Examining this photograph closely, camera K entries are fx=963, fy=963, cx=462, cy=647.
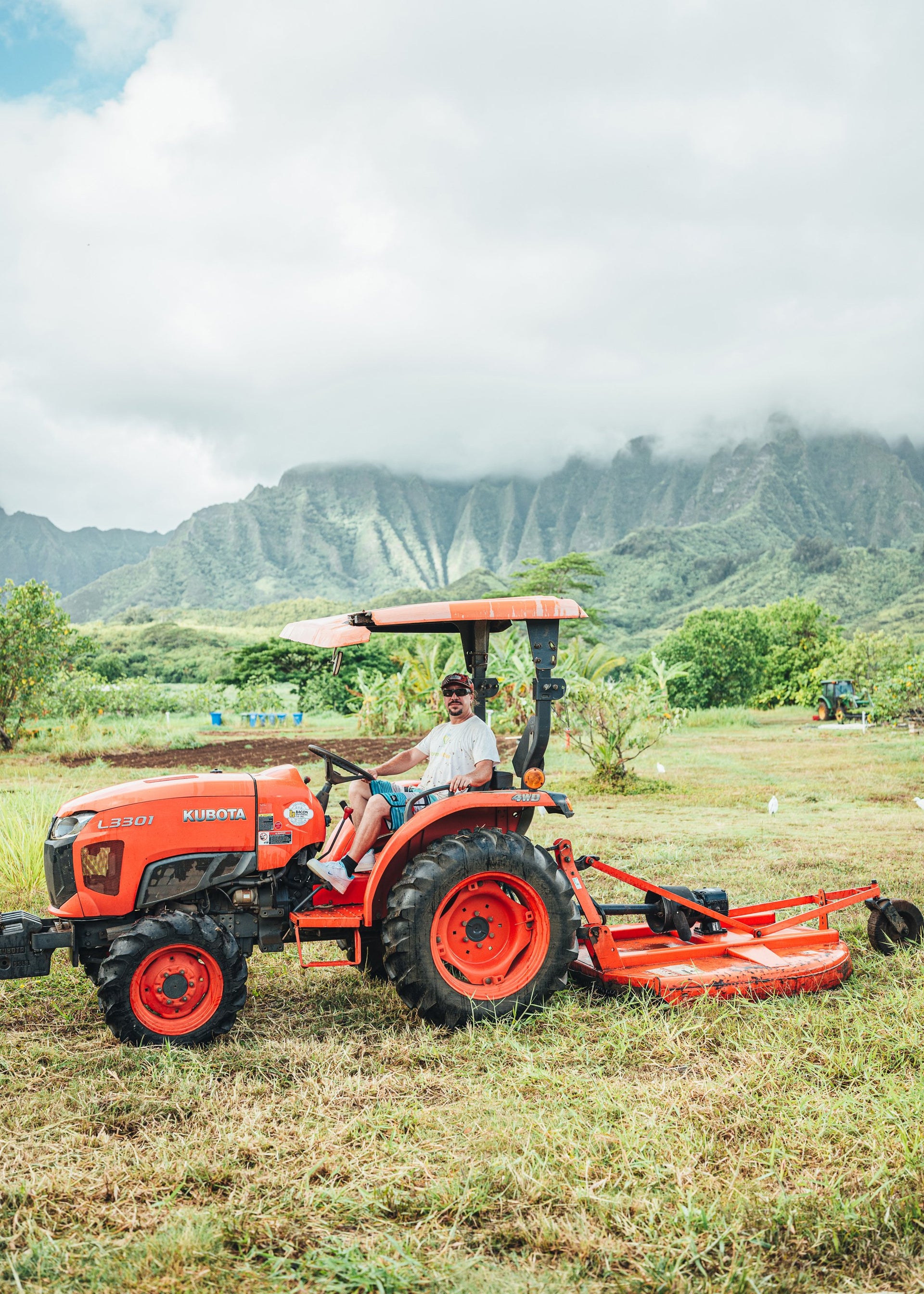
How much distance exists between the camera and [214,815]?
423 centimetres

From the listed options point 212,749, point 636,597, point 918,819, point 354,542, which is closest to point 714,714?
point 212,749

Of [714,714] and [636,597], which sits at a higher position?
[636,597]

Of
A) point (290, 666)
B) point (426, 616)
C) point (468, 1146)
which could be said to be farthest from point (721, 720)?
point (468, 1146)

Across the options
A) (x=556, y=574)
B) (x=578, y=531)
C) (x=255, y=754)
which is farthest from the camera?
(x=578, y=531)

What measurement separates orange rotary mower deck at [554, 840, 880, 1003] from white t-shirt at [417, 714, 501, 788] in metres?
0.58

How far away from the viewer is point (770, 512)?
397ft

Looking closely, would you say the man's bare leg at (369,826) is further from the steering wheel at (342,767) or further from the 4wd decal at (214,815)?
the 4wd decal at (214,815)

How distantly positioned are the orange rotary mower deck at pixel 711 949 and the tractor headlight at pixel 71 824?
211 cm

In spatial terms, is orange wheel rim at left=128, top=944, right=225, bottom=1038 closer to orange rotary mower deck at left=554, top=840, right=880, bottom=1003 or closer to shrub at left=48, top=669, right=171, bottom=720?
orange rotary mower deck at left=554, top=840, right=880, bottom=1003

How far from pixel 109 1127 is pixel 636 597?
93.5 metres

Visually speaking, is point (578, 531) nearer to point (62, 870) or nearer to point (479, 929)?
point (479, 929)

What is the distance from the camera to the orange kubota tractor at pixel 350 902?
4020 mm

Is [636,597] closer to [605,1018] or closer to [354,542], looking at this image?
[354,542]

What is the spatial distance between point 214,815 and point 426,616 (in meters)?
1.28
